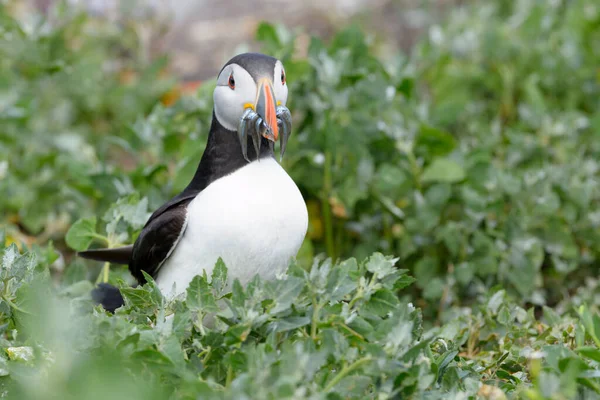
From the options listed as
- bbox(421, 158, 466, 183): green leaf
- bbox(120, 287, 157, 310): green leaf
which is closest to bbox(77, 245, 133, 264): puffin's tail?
bbox(120, 287, 157, 310): green leaf

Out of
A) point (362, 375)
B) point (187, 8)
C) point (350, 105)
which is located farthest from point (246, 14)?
point (362, 375)

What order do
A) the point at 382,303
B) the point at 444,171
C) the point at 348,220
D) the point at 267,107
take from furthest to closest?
the point at 348,220
the point at 444,171
the point at 267,107
the point at 382,303

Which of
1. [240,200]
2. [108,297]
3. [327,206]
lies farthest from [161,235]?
[327,206]

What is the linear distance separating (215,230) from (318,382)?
618 mm

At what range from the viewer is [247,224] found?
2250mm

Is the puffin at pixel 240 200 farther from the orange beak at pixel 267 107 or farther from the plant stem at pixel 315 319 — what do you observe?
the plant stem at pixel 315 319

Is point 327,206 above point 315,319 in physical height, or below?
below

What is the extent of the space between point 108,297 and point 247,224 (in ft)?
2.43

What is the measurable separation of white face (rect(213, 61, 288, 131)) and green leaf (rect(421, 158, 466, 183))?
4.24ft

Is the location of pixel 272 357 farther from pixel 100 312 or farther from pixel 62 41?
pixel 62 41

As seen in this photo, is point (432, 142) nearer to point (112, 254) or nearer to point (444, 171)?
point (444, 171)

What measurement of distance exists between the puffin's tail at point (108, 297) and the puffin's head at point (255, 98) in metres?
0.73

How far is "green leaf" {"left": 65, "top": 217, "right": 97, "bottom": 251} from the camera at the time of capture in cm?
292

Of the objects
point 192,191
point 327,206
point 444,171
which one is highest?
point 192,191
